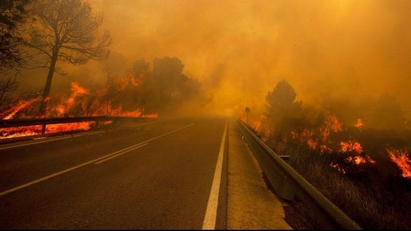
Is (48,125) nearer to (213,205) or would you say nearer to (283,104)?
(213,205)

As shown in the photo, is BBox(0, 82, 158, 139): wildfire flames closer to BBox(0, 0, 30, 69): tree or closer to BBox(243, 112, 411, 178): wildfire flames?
BBox(0, 0, 30, 69): tree

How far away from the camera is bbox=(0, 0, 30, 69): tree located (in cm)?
1367

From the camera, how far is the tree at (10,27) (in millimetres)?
13671

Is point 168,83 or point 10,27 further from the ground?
point 168,83

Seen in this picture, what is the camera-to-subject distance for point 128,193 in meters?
4.83

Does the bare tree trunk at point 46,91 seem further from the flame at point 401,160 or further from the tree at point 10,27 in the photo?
the flame at point 401,160

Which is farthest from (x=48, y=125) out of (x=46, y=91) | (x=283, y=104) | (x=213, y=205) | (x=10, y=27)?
(x=283, y=104)

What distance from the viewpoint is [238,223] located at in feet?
12.3

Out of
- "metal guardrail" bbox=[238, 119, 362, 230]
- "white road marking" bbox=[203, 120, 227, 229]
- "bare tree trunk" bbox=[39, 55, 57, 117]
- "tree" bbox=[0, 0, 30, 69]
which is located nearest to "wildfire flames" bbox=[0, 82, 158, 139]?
"bare tree trunk" bbox=[39, 55, 57, 117]

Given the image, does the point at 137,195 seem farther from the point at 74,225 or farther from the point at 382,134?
the point at 382,134

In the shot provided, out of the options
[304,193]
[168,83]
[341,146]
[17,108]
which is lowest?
[341,146]

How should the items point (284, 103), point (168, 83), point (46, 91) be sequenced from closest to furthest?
point (46, 91) < point (168, 83) < point (284, 103)

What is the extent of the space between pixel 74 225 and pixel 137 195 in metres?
1.38

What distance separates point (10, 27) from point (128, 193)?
15.1m
